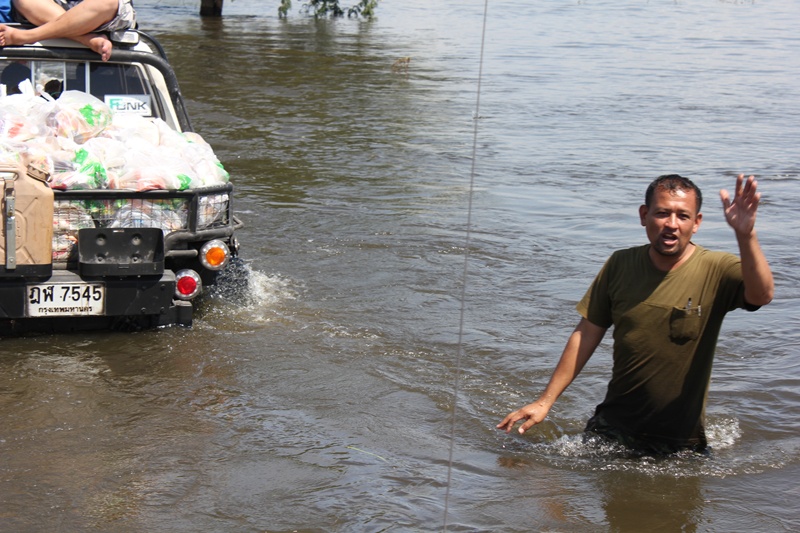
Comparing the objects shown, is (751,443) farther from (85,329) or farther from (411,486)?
(85,329)

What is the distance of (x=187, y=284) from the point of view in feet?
21.7

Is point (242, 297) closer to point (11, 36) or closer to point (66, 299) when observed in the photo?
point (66, 299)

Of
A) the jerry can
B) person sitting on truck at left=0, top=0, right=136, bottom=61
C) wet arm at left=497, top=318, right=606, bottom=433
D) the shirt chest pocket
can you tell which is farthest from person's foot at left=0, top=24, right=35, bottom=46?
the shirt chest pocket

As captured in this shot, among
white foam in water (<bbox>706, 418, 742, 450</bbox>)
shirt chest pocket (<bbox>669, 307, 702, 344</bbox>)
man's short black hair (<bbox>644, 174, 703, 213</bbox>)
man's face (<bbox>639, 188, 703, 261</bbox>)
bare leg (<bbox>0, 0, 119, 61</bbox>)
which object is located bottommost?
white foam in water (<bbox>706, 418, 742, 450</bbox>)

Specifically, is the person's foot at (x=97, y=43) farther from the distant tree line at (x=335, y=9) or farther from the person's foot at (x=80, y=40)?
the distant tree line at (x=335, y=9)

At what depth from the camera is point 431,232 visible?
9.84 m

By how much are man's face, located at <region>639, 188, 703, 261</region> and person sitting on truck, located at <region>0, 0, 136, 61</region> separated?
4434mm

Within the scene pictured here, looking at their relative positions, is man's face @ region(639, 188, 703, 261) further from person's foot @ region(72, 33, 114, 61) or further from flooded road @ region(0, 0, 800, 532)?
person's foot @ region(72, 33, 114, 61)

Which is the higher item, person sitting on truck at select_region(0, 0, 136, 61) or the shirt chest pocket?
person sitting on truck at select_region(0, 0, 136, 61)

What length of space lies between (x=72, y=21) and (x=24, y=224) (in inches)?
76.0

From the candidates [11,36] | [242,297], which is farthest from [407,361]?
[11,36]

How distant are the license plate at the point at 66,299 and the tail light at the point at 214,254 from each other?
0.65 m

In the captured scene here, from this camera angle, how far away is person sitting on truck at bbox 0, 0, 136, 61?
7.23 meters

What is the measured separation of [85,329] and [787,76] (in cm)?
1838
